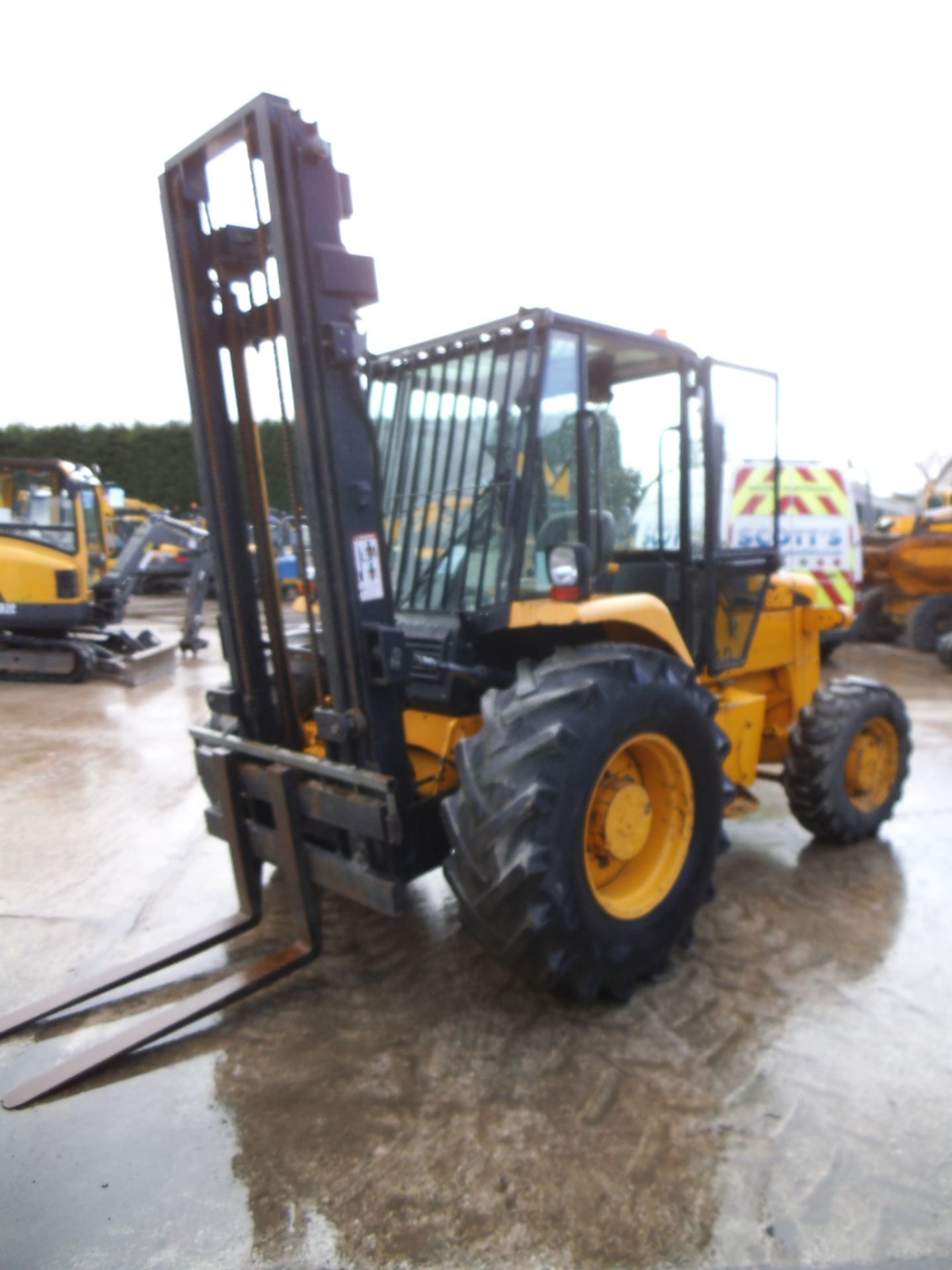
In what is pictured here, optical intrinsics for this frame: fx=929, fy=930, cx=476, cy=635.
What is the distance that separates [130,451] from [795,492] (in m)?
18.7

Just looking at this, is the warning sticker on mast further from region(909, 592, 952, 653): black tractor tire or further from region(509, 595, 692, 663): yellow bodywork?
region(909, 592, 952, 653): black tractor tire

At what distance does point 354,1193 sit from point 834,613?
3845 millimetres

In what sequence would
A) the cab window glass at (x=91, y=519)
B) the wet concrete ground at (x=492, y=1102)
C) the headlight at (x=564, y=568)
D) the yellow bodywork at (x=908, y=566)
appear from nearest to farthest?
1. the wet concrete ground at (x=492, y=1102)
2. the headlight at (x=564, y=568)
3. the cab window glass at (x=91, y=519)
4. the yellow bodywork at (x=908, y=566)

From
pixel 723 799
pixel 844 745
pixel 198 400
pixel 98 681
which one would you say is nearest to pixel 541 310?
pixel 198 400

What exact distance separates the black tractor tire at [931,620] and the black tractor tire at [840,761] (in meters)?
7.39

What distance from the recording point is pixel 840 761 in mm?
4406

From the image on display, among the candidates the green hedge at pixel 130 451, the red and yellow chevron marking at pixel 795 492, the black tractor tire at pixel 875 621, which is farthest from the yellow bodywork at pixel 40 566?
the green hedge at pixel 130 451

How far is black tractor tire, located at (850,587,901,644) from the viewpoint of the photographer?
12172 millimetres

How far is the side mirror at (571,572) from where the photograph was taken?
121 inches

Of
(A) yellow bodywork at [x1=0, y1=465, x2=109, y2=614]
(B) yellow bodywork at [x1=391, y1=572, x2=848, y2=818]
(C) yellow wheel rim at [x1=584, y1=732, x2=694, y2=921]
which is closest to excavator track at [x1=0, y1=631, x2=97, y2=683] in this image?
(A) yellow bodywork at [x1=0, y1=465, x2=109, y2=614]

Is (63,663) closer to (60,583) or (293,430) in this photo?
(60,583)

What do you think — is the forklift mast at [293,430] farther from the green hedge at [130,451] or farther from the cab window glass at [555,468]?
the green hedge at [130,451]

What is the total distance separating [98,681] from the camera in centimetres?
1040

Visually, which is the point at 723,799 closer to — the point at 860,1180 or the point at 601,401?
the point at 860,1180
